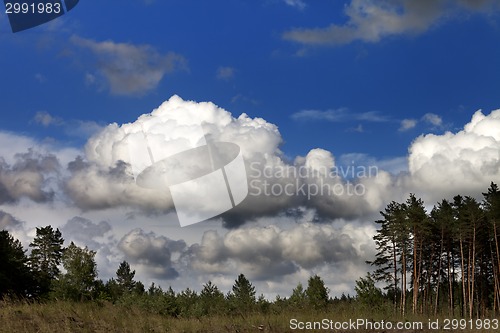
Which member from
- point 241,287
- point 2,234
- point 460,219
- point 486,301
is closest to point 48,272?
point 2,234

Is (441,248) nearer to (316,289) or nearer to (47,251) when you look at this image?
(316,289)

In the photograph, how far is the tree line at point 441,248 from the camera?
5966 centimetres

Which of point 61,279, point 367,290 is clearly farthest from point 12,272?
point 367,290

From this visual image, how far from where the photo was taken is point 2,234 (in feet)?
212

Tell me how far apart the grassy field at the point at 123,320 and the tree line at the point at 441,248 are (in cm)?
4594

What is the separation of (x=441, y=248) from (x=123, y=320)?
57125mm

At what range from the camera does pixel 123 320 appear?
51.7ft

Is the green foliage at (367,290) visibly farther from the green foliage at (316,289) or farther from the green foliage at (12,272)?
the green foliage at (12,272)

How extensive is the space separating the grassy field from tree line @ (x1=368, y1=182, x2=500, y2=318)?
45.9 meters

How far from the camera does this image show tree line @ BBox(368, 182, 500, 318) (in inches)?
2349

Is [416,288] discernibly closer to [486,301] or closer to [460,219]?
[460,219]

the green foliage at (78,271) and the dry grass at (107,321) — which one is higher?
the green foliage at (78,271)

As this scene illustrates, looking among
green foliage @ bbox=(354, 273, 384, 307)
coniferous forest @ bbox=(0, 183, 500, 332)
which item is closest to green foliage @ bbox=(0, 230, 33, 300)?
coniferous forest @ bbox=(0, 183, 500, 332)

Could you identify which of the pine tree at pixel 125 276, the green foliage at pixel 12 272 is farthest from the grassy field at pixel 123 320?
the pine tree at pixel 125 276
